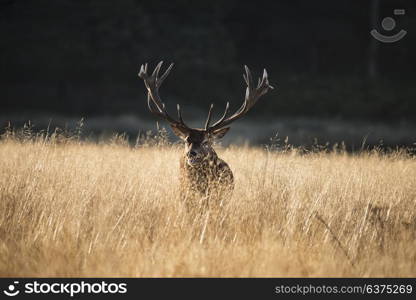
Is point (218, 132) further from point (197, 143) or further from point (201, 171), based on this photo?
point (201, 171)

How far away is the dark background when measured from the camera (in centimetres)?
2064

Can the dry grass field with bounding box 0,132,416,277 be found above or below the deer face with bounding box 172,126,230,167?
below

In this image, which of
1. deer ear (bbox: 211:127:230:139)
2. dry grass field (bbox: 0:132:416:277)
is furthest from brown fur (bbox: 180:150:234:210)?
deer ear (bbox: 211:127:230:139)

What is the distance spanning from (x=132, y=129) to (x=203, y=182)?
1294 centimetres

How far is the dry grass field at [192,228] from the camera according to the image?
3.69 meters

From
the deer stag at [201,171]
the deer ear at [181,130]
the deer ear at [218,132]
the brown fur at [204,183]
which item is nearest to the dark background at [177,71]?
the deer ear at [218,132]

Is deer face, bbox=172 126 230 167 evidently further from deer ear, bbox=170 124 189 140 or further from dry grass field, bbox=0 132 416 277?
dry grass field, bbox=0 132 416 277

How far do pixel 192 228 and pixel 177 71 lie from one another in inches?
769

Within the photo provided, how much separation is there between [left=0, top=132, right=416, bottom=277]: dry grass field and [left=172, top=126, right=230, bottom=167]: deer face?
0.49m

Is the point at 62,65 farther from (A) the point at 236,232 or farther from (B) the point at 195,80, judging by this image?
(A) the point at 236,232

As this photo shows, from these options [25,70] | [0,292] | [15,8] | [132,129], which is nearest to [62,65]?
[25,70]

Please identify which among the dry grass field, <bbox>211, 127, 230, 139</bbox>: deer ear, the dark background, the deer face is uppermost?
the dark background

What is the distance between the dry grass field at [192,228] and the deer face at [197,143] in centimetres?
49

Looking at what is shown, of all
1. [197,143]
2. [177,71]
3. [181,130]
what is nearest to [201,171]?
[197,143]
